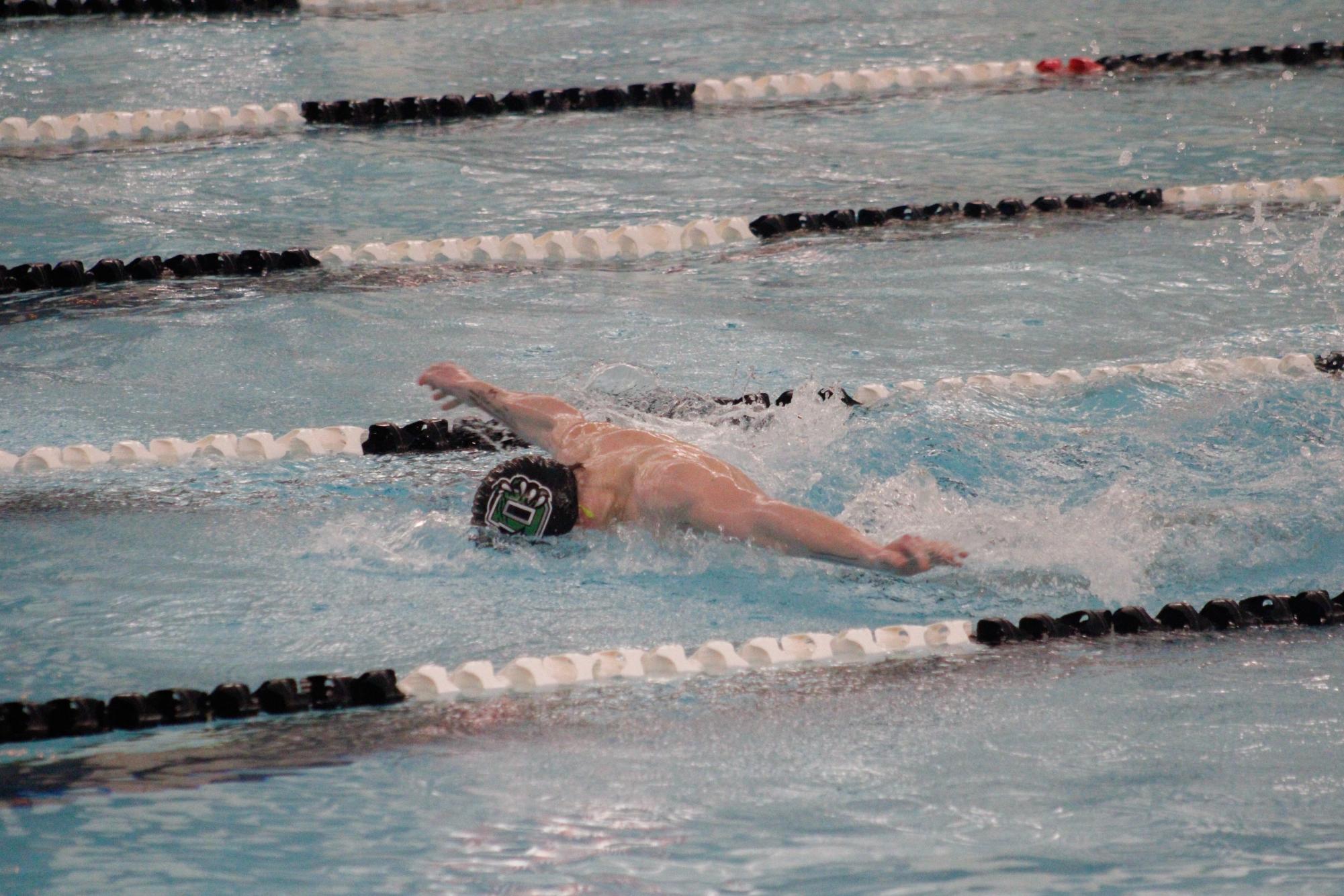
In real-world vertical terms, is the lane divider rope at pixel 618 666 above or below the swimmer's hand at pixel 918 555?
below

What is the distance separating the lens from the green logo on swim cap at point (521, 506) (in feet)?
10.1

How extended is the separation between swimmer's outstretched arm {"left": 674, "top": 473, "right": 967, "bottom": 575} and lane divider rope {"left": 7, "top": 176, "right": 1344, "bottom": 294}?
226 centimetres

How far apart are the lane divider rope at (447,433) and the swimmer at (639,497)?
0.52 meters

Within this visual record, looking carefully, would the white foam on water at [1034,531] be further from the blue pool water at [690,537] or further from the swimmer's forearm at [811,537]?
the swimmer's forearm at [811,537]

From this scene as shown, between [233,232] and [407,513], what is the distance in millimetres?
2242

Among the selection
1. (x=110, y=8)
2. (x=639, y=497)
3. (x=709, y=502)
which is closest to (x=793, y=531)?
(x=709, y=502)

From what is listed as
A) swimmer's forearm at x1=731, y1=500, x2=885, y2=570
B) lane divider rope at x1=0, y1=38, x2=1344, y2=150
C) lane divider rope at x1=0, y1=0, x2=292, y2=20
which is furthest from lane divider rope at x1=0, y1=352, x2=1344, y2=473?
lane divider rope at x1=0, y1=0, x2=292, y2=20

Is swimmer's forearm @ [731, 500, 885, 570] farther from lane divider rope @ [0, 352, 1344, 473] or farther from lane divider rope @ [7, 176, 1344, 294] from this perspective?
→ lane divider rope @ [7, 176, 1344, 294]

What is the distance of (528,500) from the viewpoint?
10.1ft

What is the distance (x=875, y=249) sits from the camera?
5.14 metres

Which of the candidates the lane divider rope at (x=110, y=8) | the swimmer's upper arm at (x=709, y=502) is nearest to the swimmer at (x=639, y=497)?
the swimmer's upper arm at (x=709, y=502)

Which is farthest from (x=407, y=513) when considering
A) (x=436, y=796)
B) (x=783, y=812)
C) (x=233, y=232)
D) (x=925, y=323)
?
(x=233, y=232)

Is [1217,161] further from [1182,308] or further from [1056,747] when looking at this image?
[1056,747]

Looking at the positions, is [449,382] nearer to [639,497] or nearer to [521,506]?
[521,506]
